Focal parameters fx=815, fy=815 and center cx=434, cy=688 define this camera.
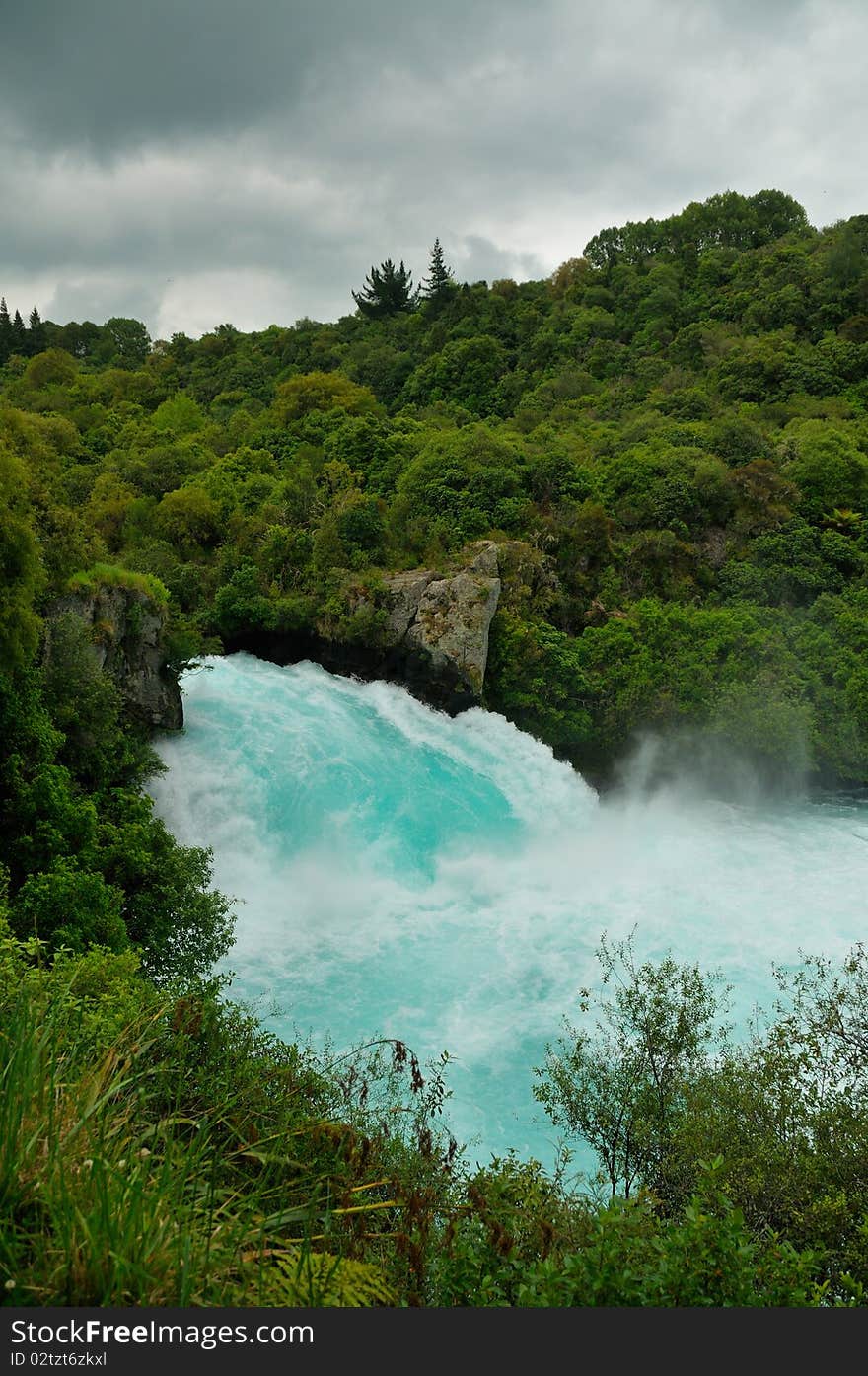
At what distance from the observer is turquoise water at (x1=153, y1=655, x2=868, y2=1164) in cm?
1451

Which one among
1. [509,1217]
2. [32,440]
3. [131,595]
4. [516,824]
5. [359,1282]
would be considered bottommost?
[509,1217]

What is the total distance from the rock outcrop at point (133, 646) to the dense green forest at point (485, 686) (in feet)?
1.50

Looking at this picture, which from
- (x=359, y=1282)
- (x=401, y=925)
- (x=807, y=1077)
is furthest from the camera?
(x=401, y=925)

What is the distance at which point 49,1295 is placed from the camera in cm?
296

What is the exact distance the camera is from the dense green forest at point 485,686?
4.04 metres

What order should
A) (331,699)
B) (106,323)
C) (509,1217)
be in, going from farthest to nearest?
(106,323) < (331,699) < (509,1217)

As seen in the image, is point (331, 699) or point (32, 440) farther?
point (331, 699)

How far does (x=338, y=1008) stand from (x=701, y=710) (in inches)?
629

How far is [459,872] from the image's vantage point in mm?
19359

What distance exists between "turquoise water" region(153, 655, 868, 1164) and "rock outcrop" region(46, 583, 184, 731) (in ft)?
2.93

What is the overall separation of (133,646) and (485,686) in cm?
1073

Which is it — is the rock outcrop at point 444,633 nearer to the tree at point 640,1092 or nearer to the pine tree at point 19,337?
the tree at point 640,1092

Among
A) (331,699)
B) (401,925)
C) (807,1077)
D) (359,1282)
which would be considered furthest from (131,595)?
(359,1282)

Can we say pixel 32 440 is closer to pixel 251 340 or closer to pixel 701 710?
pixel 701 710
